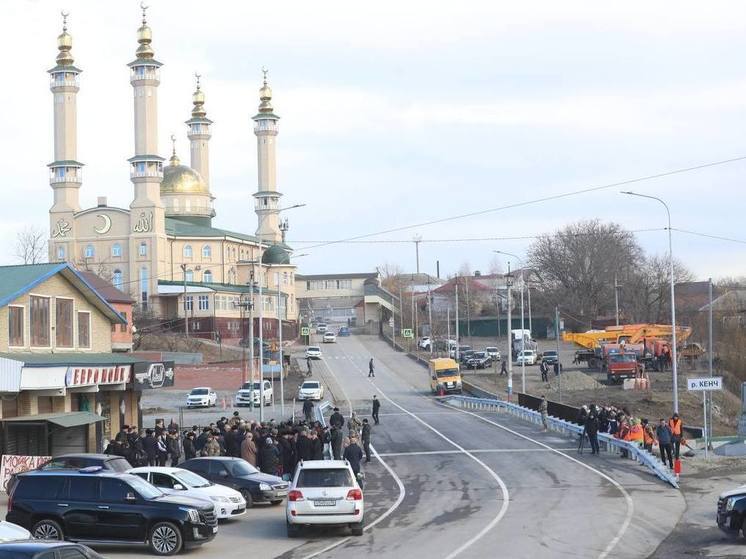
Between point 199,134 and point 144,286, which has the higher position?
point 199,134

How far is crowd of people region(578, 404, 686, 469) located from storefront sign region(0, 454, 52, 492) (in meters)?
16.3

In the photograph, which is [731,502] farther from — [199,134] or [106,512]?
[199,134]

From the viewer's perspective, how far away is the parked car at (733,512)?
20.2m

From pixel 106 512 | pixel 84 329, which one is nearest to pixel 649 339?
pixel 84 329

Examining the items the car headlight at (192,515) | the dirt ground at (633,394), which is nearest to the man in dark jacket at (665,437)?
the car headlight at (192,515)

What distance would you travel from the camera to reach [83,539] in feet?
65.7

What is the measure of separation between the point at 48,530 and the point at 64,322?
1593cm

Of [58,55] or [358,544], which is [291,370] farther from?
[358,544]

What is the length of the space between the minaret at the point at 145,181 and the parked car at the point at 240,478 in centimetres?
8481

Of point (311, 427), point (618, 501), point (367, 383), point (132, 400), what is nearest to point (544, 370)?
point (367, 383)

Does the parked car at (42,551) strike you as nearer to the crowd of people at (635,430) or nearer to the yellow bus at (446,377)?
the crowd of people at (635,430)

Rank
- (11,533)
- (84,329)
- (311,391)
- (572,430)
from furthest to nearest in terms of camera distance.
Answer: (311,391), (572,430), (84,329), (11,533)

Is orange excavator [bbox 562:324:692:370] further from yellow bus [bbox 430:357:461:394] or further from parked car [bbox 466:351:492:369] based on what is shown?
parked car [bbox 466:351:492:369]

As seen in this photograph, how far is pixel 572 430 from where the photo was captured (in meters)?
41.6
